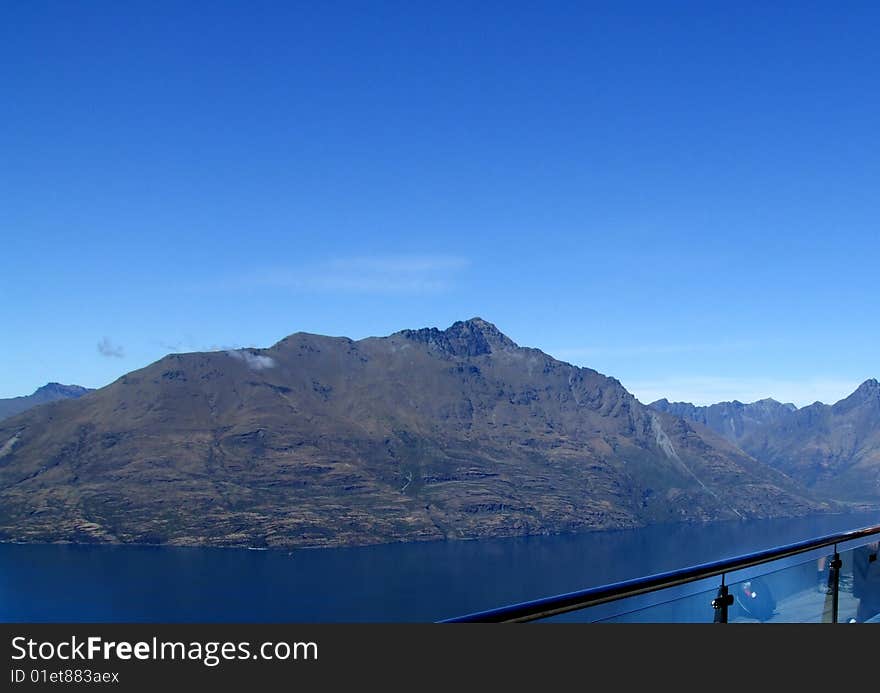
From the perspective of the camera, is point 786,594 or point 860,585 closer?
point 786,594

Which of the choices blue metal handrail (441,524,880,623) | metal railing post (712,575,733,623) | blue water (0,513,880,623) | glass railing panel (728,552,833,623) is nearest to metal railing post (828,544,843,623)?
glass railing panel (728,552,833,623)

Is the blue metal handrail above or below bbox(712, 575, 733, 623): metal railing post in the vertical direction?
above

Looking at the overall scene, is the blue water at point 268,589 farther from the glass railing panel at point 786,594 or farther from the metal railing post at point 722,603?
the metal railing post at point 722,603

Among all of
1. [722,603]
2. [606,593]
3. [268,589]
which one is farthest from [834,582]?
[268,589]

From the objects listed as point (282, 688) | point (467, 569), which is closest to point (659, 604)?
point (282, 688)

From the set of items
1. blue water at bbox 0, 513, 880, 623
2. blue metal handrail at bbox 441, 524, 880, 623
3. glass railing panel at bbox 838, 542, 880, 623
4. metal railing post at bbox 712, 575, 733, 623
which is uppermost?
blue metal handrail at bbox 441, 524, 880, 623

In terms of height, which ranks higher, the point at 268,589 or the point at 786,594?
the point at 786,594

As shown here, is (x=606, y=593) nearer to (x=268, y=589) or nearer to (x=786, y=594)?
(x=786, y=594)

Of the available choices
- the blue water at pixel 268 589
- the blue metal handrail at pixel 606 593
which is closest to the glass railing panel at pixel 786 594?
the blue metal handrail at pixel 606 593

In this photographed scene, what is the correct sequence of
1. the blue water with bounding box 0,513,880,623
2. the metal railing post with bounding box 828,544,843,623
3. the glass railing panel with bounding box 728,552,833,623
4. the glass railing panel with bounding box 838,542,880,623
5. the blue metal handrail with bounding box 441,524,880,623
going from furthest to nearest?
the blue water with bounding box 0,513,880,623 < the glass railing panel with bounding box 838,542,880,623 < the metal railing post with bounding box 828,544,843,623 < the glass railing panel with bounding box 728,552,833,623 < the blue metal handrail with bounding box 441,524,880,623

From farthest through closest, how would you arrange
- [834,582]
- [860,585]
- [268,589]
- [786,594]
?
[268,589], [860,585], [834,582], [786,594]

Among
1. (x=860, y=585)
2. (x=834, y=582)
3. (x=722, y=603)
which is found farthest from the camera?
(x=860, y=585)

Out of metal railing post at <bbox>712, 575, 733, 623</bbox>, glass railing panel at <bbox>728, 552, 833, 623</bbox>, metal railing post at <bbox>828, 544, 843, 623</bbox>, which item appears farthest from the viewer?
metal railing post at <bbox>828, 544, 843, 623</bbox>

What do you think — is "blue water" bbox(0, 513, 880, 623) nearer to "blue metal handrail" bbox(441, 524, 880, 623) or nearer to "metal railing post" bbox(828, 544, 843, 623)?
"metal railing post" bbox(828, 544, 843, 623)
